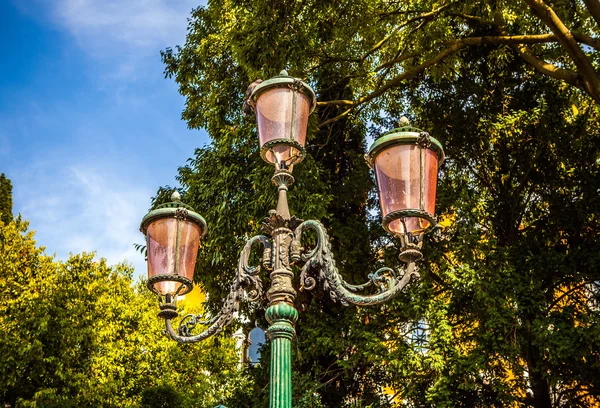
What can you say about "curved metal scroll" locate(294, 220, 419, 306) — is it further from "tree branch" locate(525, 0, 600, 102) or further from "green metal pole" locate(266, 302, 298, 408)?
"tree branch" locate(525, 0, 600, 102)

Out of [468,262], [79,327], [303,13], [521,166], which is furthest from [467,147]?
[79,327]

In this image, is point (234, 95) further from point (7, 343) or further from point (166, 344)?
point (166, 344)

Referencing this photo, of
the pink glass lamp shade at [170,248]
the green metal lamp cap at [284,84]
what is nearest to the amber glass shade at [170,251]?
the pink glass lamp shade at [170,248]

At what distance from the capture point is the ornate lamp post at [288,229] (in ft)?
18.5

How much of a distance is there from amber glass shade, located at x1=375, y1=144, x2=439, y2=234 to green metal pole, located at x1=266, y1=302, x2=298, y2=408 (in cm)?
109

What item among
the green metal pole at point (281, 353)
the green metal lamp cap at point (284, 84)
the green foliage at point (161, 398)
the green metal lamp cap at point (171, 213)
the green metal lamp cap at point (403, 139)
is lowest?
the green metal pole at point (281, 353)

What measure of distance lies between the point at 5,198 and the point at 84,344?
8.45 meters

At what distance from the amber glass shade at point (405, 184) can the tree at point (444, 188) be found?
20.6 ft

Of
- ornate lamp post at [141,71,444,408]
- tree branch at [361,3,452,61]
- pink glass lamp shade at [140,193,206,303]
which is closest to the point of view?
ornate lamp post at [141,71,444,408]

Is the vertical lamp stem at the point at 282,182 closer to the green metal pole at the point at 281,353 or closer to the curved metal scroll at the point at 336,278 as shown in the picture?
the curved metal scroll at the point at 336,278

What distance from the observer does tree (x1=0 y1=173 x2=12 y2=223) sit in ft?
82.0

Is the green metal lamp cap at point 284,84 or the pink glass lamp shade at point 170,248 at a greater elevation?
the green metal lamp cap at point 284,84

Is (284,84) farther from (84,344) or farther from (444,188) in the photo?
(84,344)

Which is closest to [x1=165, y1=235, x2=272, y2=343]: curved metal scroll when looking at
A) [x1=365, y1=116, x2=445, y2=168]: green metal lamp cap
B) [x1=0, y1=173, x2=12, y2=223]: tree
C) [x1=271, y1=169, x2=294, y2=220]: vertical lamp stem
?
[x1=271, y1=169, x2=294, y2=220]: vertical lamp stem
